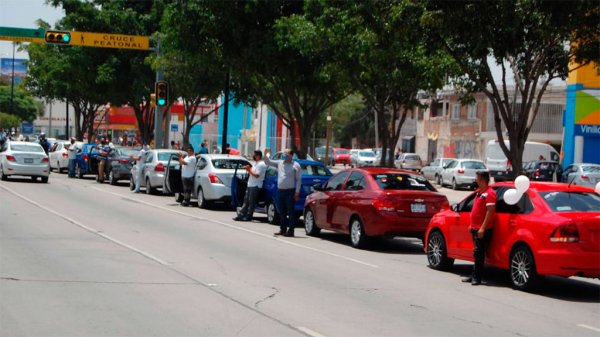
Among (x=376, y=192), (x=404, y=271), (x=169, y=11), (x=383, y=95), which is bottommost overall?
(x=404, y=271)

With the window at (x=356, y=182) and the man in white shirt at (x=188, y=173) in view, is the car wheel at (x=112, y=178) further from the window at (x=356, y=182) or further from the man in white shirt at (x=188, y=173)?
the window at (x=356, y=182)

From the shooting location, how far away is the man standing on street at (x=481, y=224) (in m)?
12.4

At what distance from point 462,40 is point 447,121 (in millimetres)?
51472

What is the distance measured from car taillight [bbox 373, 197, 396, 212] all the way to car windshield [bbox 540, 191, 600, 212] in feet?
13.9

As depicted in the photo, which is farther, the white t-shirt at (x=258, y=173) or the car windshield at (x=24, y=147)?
the car windshield at (x=24, y=147)

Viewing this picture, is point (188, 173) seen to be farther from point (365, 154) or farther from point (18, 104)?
point (18, 104)

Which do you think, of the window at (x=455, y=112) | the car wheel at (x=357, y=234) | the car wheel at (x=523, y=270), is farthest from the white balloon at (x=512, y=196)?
the window at (x=455, y=112)

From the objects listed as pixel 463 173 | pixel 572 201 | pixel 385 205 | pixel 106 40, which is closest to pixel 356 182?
pixel 385 205

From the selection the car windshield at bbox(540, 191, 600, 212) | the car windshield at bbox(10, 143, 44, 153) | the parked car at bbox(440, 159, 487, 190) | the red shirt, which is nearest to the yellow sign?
the car windshield at bbox(10, 143, 44, 153)

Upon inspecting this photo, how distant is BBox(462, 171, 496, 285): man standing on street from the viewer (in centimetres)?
1235

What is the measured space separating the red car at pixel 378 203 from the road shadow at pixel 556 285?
1528mm

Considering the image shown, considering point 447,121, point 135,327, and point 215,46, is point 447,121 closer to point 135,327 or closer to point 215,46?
point 215,46

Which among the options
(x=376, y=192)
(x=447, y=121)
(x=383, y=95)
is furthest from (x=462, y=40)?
(x=447, y=121)

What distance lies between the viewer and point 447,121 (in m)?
69.6
